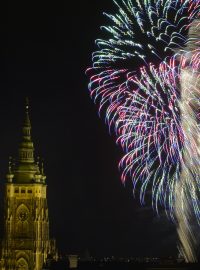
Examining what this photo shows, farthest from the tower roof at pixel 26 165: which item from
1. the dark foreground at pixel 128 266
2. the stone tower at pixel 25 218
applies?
the dark foreground at pixel 128 266

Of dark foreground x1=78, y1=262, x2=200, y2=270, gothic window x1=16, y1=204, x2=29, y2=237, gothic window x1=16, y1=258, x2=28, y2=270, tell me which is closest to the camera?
dark foreground x1=78, y1=262, x2=200, y2=270

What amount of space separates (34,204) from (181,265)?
38.0m

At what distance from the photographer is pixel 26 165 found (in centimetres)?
12181

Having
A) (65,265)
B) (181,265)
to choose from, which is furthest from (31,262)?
(181,265)

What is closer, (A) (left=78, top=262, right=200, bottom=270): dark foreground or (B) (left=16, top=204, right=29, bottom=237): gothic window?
(A) (left=78, top=262, right=200, bottom=270): dark foreground

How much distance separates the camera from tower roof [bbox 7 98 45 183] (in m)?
121

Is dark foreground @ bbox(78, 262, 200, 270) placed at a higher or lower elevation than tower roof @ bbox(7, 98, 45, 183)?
lower

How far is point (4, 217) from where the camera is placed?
392ft

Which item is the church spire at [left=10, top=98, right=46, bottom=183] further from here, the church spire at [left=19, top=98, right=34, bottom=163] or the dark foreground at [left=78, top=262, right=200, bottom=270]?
the dark foreground at [left=78, top=262, right=200, bottom=270]

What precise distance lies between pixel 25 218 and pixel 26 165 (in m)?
5.71

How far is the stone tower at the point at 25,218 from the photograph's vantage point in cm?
11906

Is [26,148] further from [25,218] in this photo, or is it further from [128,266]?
[128,266]

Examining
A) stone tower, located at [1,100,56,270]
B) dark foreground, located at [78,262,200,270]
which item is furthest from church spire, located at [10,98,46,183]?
dark foreground, located at [78,262,200,270]

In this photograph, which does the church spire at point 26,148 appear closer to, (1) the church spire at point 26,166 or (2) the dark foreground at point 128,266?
(1) the church spire at point 26,166
